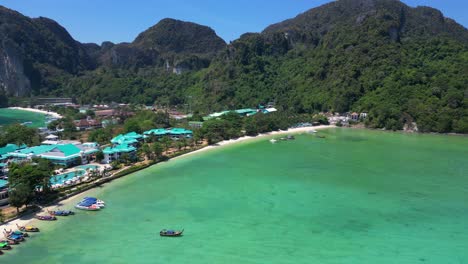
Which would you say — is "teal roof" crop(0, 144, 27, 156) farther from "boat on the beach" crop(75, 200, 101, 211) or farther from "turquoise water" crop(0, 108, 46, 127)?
"turquoise water" crop(0, 108, 46, 127)

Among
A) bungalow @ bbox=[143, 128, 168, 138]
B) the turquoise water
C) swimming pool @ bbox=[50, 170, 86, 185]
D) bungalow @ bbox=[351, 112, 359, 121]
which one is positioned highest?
bungalow @ bbox=[351, 112, 359, 121]

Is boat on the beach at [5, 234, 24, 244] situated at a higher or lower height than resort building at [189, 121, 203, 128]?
lower

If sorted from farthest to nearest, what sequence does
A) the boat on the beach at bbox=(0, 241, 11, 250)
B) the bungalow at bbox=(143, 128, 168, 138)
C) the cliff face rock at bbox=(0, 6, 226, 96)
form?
the cliff face rock at bbox=(0, 6, 226, 96) → the bungalow at bbox=(143, 128, 168, 138) → the boat on the beach at bbox=(0, 241, 11, 250)

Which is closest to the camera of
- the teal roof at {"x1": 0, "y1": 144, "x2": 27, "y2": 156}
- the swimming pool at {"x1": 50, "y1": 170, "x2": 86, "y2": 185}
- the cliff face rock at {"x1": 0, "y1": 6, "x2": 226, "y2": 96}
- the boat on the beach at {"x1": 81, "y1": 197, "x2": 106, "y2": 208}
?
the boat on the beach at {"x1": 81, "y1": 197, "x2": 106, "y2": 208}

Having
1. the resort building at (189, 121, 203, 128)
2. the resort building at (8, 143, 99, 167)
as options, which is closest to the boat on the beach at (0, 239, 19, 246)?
the resort building at (8, 143, 99, 167)

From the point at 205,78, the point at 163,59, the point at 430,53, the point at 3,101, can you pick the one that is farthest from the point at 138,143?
the point at 163,59

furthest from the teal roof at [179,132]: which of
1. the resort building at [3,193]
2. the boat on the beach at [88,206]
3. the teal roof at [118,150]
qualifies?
the resort building at [3,193]
